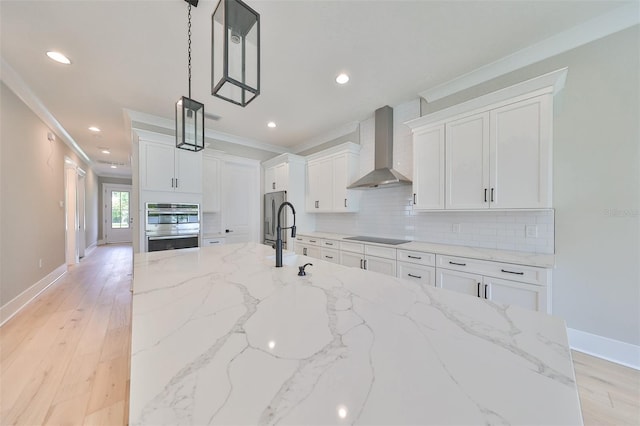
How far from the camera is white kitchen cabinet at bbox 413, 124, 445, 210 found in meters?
2.73

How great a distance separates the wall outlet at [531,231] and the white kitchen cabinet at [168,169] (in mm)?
4264

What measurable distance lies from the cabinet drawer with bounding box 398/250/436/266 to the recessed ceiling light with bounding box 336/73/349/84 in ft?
Result: 6.80

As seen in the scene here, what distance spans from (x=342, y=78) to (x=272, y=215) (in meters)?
2.83

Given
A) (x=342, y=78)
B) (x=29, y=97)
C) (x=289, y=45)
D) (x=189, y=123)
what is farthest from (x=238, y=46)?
(x=29, y=97)

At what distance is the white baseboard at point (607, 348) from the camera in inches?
74.4

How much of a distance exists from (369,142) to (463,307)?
129 inches

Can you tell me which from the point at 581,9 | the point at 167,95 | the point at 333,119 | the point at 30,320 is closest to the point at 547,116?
the point at 581,9

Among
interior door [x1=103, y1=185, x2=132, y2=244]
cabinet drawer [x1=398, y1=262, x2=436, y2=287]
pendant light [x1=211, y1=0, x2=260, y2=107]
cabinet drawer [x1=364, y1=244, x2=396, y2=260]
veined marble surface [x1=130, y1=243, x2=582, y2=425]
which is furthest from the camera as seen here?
interior door [x1=103, y1=185, x2=132, y2=244]

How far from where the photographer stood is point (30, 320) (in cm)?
269

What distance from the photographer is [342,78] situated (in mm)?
2742

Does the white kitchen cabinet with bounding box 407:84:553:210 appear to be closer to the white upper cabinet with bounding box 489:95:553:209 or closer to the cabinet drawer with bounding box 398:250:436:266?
the white upper cabinet with bounding box 489:95:553:209

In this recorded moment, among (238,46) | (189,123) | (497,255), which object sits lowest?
(497,255)

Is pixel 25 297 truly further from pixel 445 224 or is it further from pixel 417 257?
pixel 445 224

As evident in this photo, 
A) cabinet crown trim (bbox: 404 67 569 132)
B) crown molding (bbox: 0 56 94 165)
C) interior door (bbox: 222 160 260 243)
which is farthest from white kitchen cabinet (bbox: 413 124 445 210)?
crown molding (bbox: 0 56 94 165)
